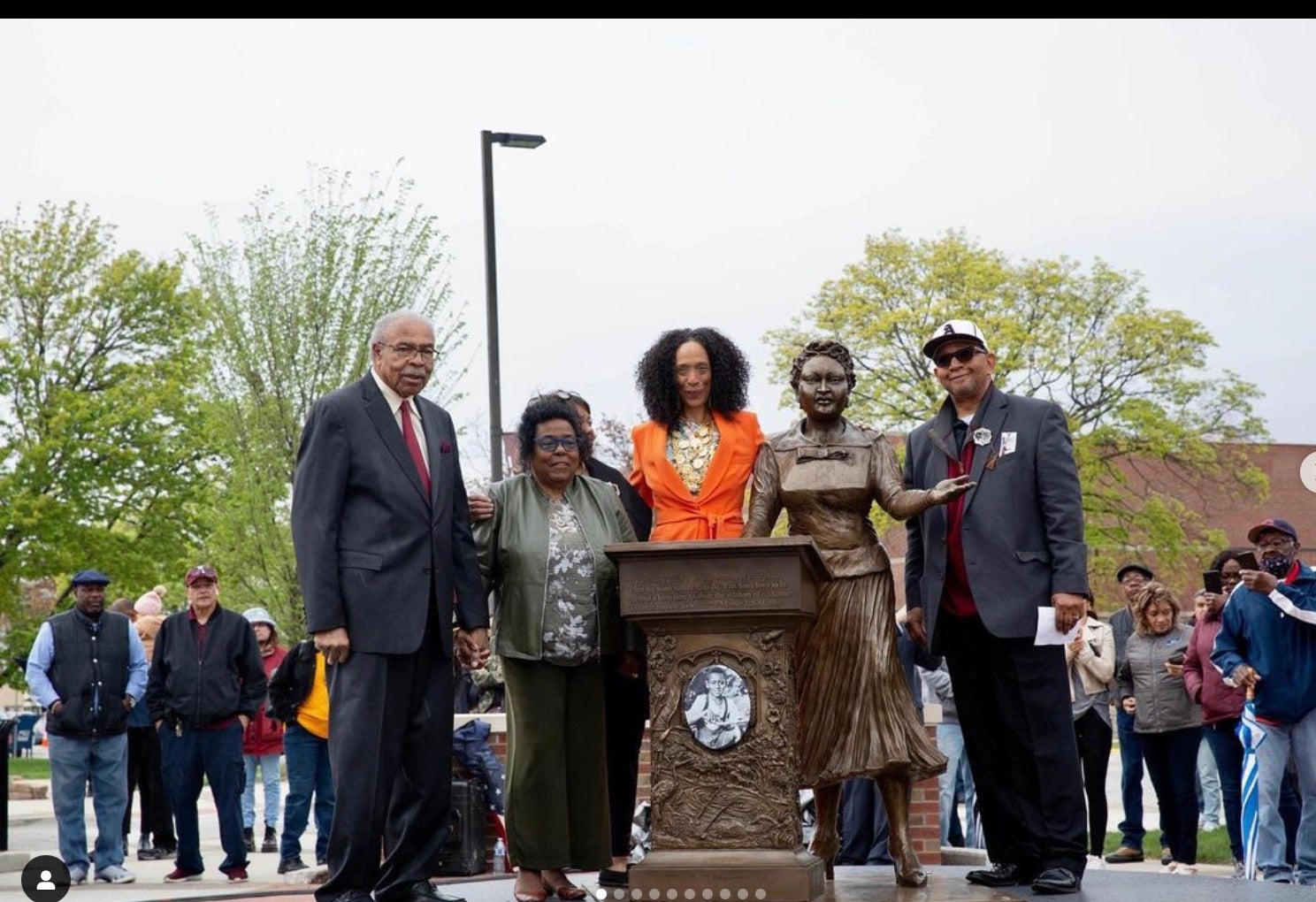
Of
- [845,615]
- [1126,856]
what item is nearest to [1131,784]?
[1126,856]

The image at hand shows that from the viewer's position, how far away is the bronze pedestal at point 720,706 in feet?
22.2

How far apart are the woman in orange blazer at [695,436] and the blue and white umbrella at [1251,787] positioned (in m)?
4.55

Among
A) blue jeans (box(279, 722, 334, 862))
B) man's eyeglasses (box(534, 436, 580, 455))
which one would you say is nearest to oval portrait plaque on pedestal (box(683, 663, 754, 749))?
→ man's eyeglasses (box(534, 436, 580, 455))

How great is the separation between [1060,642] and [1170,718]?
230 inches

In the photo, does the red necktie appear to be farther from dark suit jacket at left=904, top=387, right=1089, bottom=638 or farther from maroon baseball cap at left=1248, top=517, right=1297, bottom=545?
maroon baseball cap at left=1248, top=517, right=1297, bottom=545

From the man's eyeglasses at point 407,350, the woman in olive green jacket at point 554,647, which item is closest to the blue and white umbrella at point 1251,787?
the woman in olive green jacket at point 554,647

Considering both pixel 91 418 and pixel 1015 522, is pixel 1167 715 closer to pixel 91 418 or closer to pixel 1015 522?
pixel 1015 522

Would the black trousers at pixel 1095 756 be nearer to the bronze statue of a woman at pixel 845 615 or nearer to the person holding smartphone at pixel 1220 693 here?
the person holding smartphone at pixel 1220 693

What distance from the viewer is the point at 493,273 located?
1997 centimetres

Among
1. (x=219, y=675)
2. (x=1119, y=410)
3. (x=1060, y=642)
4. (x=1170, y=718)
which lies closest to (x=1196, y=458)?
(x=1119, y=410)

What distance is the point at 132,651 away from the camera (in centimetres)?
1318

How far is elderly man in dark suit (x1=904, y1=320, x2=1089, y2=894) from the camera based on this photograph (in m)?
7.53

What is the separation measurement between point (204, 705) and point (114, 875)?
146 cm

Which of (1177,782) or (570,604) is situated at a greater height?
(570,604)
